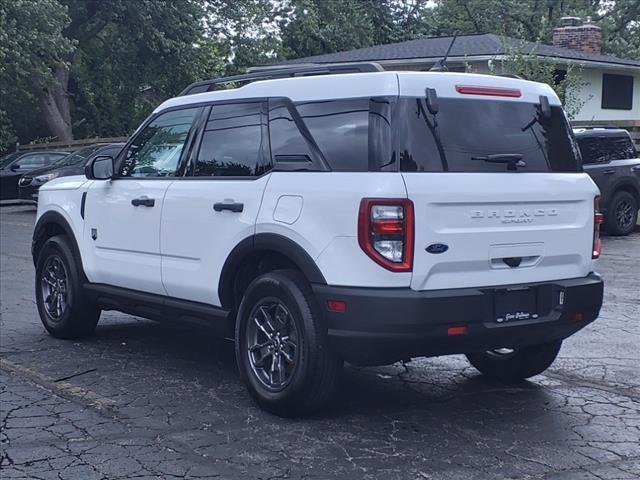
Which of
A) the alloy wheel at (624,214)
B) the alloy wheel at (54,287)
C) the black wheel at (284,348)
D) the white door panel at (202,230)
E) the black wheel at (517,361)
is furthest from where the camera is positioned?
the alloy wheel at (624,214)

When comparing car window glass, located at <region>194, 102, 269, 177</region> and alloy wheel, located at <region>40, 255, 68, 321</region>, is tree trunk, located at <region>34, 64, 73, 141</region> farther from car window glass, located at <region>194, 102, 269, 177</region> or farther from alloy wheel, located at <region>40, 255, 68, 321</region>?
car window glass, located at <region>194, 102, 269, 177</region>

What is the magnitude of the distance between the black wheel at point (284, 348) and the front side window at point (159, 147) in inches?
57.2

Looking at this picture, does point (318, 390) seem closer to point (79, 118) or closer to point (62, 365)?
point (62, 365)

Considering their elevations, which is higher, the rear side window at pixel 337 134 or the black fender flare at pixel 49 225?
the rear side window at pixel 337 134

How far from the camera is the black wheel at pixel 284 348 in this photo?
18.0ft

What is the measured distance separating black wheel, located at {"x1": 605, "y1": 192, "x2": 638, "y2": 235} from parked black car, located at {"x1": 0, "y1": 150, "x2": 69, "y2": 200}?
1567cm

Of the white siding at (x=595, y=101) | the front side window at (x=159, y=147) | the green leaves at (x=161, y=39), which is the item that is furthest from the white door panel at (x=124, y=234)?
the white siding at (x=595, y=101)

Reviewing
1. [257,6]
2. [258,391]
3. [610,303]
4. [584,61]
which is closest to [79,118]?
[257,6]

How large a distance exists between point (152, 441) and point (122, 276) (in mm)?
2100

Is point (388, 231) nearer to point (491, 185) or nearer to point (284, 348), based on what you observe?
point (491, 185)

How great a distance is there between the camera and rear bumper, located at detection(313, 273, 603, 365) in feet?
16.9

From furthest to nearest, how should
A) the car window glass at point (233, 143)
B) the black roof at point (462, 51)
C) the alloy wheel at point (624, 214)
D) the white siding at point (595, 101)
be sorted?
1. the white siding at point (595, 101)
2. the black roof at point (462, 51)
3. the alloy wheel at point (624, 214)
4. the car window glass at point (233, 143)

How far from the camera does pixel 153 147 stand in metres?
7.17

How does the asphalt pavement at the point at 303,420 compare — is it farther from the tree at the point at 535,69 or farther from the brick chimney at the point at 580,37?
the brick chimney at the point at 580,37
